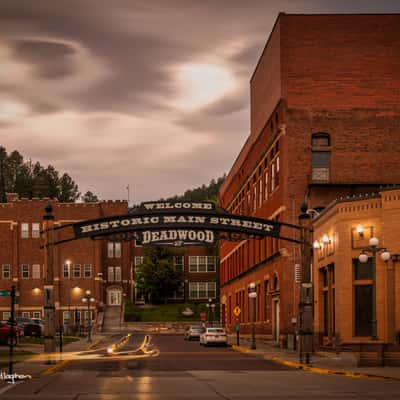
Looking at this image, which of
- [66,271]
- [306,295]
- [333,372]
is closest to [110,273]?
[66,271]

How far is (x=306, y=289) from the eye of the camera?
37031 mm

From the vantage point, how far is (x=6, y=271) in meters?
113

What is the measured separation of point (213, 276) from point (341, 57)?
76.8 metres

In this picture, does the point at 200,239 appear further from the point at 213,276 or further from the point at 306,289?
the point at 213,276

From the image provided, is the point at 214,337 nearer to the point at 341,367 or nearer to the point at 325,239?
the point at 325,239

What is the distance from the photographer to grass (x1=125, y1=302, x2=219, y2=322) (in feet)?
379

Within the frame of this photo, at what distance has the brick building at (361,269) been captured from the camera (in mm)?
36594

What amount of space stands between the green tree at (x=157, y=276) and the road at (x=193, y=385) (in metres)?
87.5

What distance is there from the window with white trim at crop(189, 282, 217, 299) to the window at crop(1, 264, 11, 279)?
97.0 ft

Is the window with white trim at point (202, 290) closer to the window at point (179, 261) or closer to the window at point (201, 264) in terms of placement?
the window at point (201, 264)

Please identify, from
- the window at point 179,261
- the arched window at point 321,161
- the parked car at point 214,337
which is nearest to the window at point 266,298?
the parked car at point 214,337

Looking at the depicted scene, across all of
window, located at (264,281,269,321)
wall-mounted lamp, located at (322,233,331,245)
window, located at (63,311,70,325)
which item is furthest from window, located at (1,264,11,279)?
wall-mounted lamp, located at (322,233,331,245)

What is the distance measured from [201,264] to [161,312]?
15744 millimetres

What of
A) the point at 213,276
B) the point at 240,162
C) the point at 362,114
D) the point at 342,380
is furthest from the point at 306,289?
the point at 213,276
